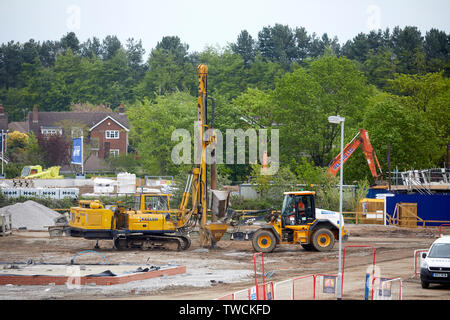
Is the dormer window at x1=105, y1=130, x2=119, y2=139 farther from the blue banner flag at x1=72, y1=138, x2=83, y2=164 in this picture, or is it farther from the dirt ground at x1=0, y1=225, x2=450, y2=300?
the dirt ground at x1=0, y1=225, x2=450, y2=300

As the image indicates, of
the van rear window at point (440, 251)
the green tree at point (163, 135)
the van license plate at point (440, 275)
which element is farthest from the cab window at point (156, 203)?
the green tree at point (163, 135)

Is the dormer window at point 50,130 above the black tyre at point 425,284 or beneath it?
above

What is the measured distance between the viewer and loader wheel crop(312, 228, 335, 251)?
30.1 m

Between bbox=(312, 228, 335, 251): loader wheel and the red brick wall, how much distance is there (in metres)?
76.2

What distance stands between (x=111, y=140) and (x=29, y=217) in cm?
6097

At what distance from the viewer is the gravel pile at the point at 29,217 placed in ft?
141

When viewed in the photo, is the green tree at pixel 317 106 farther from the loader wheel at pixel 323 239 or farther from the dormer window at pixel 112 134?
the dormer window at pixel 112 134

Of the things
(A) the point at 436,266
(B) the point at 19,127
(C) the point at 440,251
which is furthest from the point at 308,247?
(B) the point at 19,127

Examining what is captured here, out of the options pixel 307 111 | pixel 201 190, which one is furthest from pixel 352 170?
pixel 201 190

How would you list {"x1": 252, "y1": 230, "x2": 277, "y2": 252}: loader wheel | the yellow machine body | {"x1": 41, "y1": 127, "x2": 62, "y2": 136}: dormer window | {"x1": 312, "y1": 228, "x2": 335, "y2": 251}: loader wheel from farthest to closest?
{"x1": 41, "y1": 127, "x2": 62, "y2": 136}: dormer window
the yellow machine body
{"x1": 312, "y1": 228, "x2": 335, "y2": 251}: loader wheel
{"x1": 252, "y1": 230, "x2": 277, "y2": 252}: loader wheel

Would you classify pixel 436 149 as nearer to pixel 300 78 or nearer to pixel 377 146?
pixel 377 146

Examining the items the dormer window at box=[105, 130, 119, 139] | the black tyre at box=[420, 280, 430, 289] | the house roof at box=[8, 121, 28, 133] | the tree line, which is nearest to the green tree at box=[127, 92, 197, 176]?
the tree line

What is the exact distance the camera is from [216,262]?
89.8ft

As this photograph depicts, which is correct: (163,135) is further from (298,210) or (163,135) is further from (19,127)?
(298,210)
